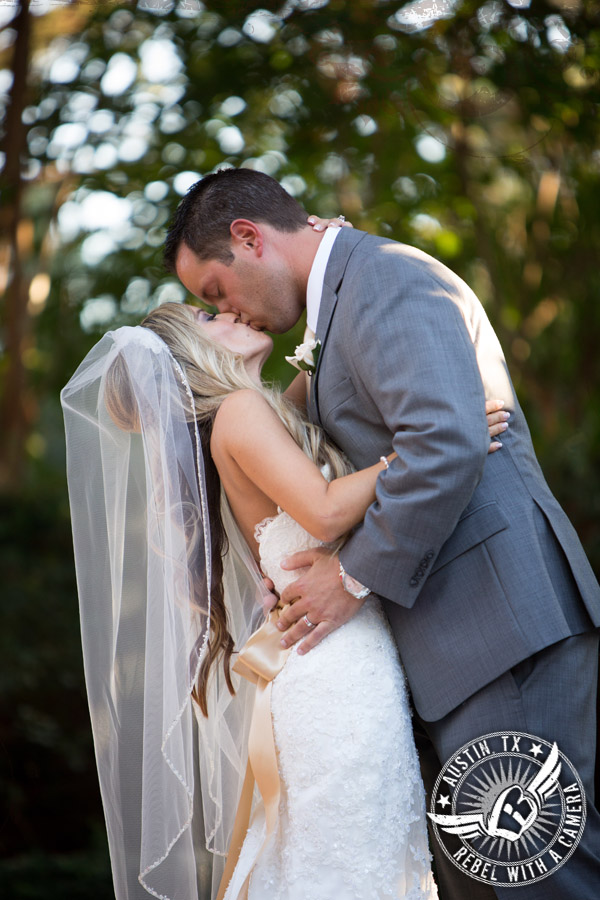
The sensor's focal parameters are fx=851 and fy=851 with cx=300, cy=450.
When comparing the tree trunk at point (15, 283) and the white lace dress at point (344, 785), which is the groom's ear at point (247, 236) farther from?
the tree trunk at point (15, 283)

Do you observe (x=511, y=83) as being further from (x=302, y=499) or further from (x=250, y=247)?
(x=302, y=499)

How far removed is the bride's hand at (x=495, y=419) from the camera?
90.1 inches

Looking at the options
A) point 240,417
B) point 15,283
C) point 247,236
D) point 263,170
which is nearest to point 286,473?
point 240,417

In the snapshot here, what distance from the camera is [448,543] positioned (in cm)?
224

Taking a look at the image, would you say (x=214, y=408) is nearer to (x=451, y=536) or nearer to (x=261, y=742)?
(x=451, y=536)

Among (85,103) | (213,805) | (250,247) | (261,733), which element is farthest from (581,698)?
(85,103)

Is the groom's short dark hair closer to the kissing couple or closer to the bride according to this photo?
the kissing couple

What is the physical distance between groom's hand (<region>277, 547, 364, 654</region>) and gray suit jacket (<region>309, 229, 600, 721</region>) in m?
0.09

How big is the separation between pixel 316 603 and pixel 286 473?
354mm

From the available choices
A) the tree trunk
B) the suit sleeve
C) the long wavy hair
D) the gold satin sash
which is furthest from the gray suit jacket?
the tree trunk

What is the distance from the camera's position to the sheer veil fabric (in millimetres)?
2332

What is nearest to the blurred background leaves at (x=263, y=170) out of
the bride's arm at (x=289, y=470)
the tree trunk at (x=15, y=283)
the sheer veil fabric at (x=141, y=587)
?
the tree trunk at (x=15, y=283)

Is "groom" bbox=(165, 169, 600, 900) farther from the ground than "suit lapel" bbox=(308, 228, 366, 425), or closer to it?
closer to it

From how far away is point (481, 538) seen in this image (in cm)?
221
